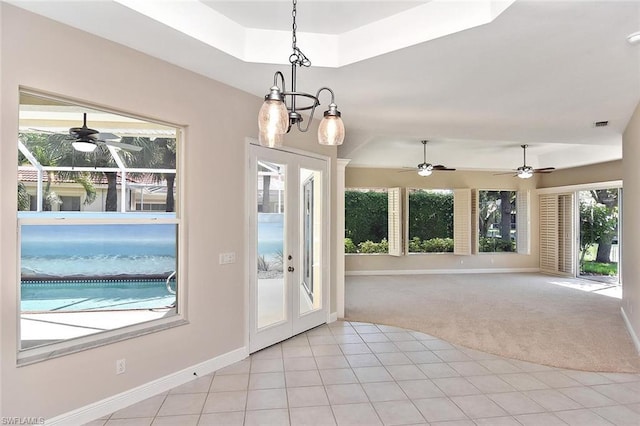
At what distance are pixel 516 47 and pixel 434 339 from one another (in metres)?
3.32

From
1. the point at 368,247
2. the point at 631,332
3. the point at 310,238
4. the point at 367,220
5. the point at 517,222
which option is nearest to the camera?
the point at 631,332

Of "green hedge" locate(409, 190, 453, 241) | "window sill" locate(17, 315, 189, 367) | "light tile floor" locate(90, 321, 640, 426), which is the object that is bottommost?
"light tile floor" locate(90, 321, 640, 426)

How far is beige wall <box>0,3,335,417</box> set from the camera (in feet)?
7.38

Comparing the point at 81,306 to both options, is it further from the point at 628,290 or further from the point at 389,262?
the point at 389,262

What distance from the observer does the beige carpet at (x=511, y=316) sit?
13.2 feet

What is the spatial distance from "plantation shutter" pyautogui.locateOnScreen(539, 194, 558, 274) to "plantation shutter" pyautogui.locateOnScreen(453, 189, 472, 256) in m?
2.15

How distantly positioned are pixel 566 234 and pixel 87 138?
10.2 meters

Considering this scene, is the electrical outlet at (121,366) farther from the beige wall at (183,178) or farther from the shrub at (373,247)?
the shrub at (373,247)

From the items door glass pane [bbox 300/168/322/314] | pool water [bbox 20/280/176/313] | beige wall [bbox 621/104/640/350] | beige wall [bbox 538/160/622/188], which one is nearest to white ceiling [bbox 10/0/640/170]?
beige wall [bbox 621/104/640/350]

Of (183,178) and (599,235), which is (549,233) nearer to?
(599,235)

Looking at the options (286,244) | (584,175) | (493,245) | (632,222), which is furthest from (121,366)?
(584,175)

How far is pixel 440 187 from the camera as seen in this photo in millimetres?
9531

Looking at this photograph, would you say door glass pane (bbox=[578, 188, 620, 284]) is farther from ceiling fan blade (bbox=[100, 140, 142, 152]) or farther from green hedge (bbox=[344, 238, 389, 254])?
ceiling fan blade (bbox=[100, 140, 142, 152])

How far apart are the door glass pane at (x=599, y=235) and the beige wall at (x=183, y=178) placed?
25.7 ft
